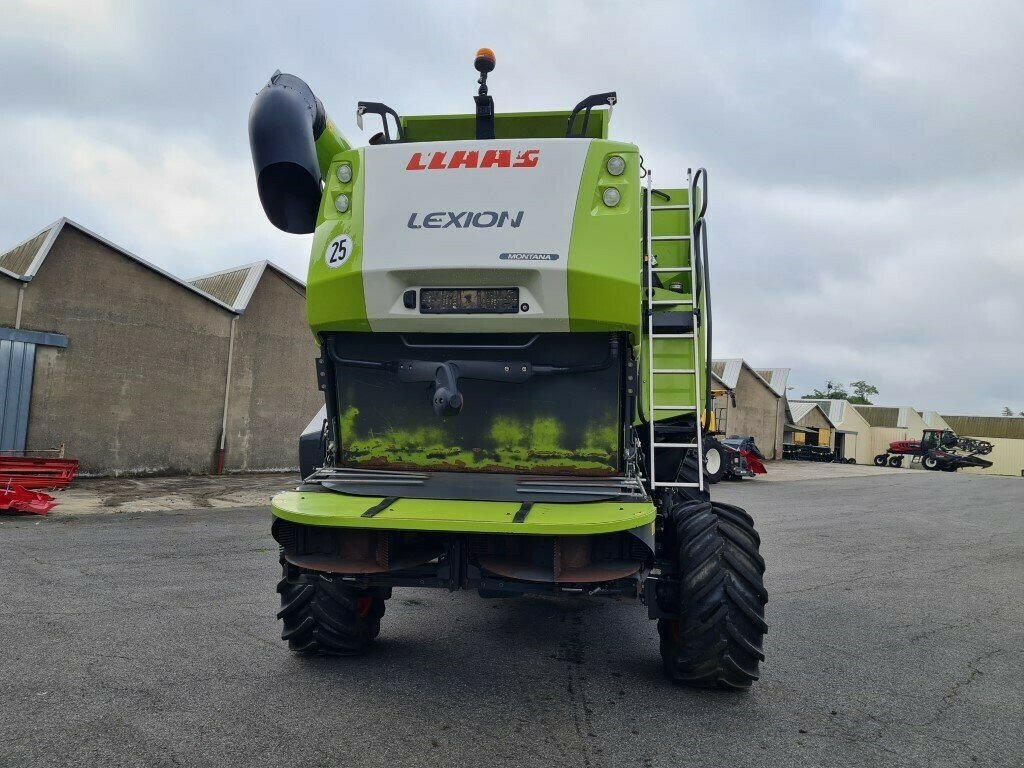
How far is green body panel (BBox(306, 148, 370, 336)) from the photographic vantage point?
12.9 feet

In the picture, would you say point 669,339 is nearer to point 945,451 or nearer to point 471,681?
point 471,681

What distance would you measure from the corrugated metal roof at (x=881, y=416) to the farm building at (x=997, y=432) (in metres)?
4.52

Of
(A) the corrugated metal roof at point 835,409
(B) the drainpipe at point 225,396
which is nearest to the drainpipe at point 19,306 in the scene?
(B) the drainpipe at point 225,396

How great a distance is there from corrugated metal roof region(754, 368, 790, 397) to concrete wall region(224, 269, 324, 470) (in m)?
29.9

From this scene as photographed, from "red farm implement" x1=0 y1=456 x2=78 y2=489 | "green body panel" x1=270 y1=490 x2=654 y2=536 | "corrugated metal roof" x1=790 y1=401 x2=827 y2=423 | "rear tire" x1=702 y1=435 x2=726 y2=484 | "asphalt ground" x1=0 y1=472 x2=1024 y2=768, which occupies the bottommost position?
"asphalt ground" x1=0 y1=472 x2=1024 y2=768

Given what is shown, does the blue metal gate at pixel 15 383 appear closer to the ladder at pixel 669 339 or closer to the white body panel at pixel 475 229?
the white body panel at pixel 475 229

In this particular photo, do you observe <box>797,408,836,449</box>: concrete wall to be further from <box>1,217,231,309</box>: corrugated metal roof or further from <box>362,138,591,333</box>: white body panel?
<box>362,138,591,333</box>: white body panel

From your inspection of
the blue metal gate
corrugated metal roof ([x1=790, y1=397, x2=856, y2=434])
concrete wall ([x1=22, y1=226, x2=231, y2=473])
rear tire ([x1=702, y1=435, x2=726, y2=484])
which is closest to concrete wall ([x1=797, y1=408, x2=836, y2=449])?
corrugated metal roof ([x1=790, y1=397, x2=856, y2=434])

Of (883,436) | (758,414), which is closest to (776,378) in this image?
(758,414)

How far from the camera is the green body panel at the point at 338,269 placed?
3924 millimetres

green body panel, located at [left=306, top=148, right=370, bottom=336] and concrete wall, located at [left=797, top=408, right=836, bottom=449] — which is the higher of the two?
concrete wall, located at [left=797, top=408, right=836, bottom=449]

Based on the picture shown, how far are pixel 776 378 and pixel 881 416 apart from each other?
24930 mm

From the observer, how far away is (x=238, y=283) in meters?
18.6

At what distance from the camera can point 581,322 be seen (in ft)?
12.5
